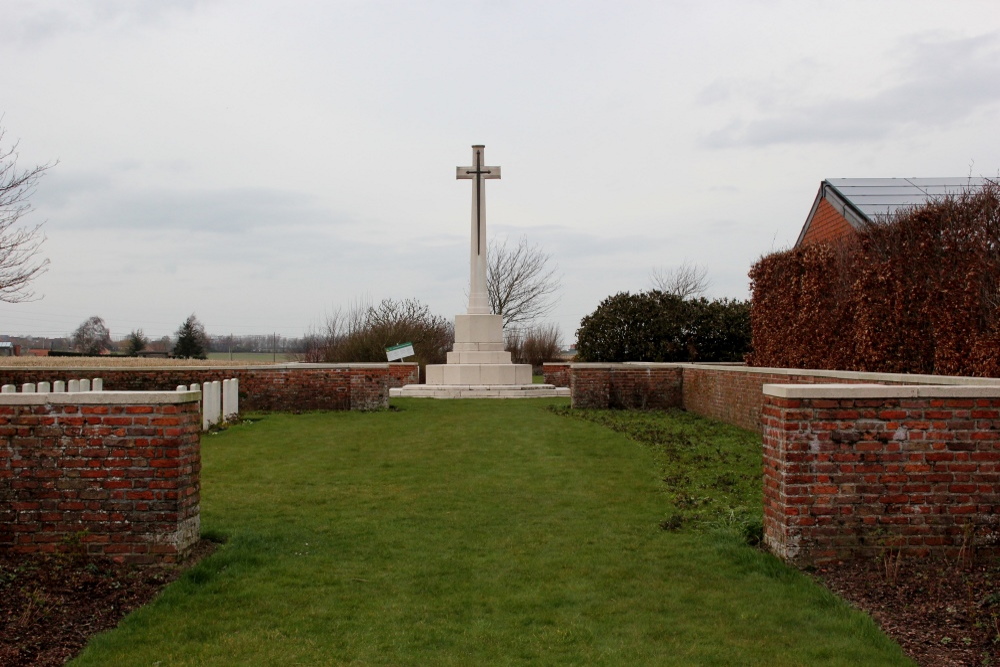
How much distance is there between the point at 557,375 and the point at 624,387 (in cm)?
757

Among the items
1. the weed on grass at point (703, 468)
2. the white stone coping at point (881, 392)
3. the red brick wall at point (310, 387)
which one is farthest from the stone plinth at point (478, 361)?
the white stone coping at point (881, 392)

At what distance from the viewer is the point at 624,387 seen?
17.7 meters

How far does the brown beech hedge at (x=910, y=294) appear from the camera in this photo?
9.37 metres

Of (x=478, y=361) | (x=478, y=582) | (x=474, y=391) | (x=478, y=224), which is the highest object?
(x=478, y=224)

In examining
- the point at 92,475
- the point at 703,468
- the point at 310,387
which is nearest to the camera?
the point at 92,475

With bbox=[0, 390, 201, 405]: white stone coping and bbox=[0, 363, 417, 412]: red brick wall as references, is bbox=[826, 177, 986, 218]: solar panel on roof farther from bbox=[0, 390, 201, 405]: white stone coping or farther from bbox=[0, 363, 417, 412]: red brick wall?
bbox=[0, 390, 201, 405]: white stone coping

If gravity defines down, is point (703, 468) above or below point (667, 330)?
below

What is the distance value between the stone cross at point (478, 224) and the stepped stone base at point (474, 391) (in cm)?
235

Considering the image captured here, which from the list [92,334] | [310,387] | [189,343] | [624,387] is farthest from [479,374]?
[92,334]

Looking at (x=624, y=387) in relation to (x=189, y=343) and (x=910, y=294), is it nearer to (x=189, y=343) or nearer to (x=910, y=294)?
(x=910, y=294)

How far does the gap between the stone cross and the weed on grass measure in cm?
767

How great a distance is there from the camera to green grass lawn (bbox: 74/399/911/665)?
406cm

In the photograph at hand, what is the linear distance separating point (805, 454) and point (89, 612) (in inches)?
158

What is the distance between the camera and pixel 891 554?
5074 mm
